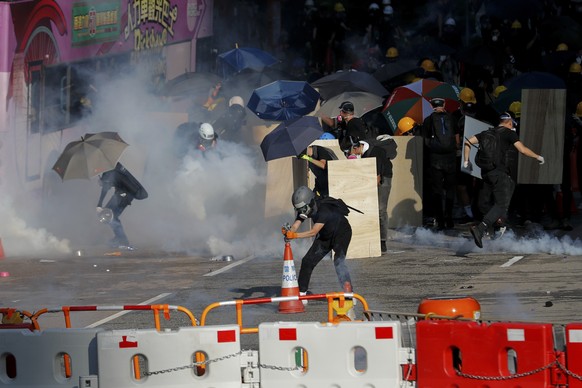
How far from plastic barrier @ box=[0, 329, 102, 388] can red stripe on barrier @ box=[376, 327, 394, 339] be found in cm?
209

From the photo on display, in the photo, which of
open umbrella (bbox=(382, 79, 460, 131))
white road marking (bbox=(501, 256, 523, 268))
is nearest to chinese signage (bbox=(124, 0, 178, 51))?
open umbrella (bbox=(382, 79, 460, 131))

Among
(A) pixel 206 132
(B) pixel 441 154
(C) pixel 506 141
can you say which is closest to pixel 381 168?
(B) pixel 441 154

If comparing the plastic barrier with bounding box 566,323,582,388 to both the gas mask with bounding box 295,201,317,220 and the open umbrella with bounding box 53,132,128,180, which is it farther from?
the open umbrella with bounding box 53,132,128,180

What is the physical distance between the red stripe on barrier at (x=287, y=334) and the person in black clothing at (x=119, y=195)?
363 inches

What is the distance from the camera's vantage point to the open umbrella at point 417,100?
20500mm

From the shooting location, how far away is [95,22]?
2283 centimetres

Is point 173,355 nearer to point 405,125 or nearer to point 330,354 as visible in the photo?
point 330,354

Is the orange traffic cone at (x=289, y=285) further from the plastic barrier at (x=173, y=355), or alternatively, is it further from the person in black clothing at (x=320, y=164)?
the plastic barrier at (x=173, y=355)

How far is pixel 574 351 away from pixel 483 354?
0.67 meters

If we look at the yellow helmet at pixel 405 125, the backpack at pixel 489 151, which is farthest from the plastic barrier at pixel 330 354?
the yellow helmet at pixel 405 125

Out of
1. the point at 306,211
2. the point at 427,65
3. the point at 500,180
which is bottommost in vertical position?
the point at 306,211

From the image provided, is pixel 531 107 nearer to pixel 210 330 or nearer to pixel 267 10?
pixel 210 330

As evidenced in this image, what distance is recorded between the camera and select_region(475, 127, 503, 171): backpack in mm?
16672

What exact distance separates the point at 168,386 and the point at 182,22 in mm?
18117
